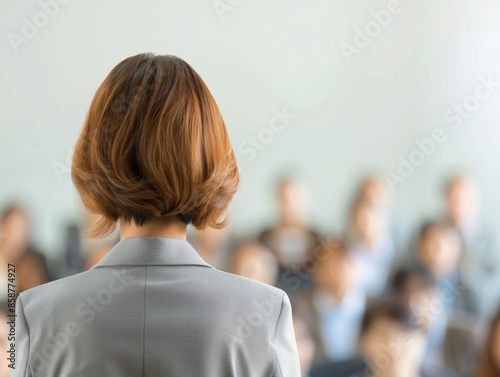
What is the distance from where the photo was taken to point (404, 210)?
2732mm

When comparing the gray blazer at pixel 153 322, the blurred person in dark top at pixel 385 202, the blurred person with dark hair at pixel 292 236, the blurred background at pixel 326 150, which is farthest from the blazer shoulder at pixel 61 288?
the blurred person in dark top at pixel 385 202

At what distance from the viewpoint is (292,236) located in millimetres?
2572

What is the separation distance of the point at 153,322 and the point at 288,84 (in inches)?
85.8

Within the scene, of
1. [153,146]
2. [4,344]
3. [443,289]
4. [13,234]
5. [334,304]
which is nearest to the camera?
[153,146]

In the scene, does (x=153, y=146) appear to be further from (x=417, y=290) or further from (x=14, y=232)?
(x=417, y=290)

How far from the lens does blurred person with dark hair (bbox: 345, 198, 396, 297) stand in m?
2.63

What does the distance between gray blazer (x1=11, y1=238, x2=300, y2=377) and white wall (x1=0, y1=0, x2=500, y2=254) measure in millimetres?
1942

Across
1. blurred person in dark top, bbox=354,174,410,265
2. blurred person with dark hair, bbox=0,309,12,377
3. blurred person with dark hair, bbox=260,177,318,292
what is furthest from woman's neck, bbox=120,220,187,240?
blurred person in dark top, bbox=354,174,410,265

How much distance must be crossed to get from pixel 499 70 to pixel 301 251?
108cm

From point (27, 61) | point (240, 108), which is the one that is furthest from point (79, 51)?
point (240, 108)

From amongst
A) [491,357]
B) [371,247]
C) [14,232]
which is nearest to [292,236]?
[371,247]

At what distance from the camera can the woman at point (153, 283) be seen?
0.54 metres

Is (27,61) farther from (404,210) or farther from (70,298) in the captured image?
(70,298)

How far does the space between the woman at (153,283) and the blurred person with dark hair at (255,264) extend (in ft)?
6.22
